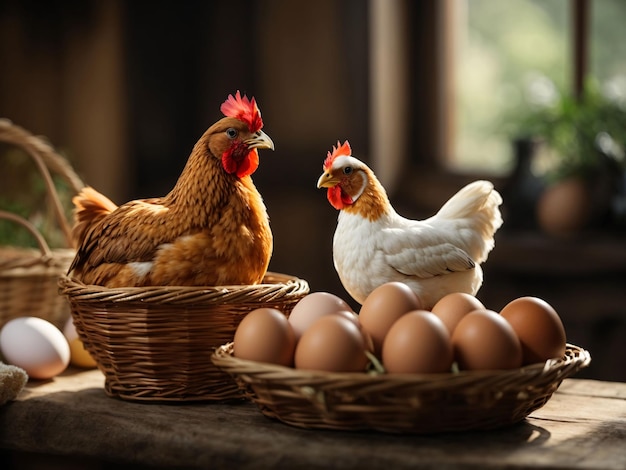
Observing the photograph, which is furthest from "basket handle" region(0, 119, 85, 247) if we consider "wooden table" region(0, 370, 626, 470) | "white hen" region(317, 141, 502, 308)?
"white hen" region(317, 141, 502, 308)

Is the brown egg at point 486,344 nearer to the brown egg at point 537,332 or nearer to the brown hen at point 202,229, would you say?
the brown egg at point 537,332

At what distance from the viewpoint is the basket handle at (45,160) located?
5.65ft

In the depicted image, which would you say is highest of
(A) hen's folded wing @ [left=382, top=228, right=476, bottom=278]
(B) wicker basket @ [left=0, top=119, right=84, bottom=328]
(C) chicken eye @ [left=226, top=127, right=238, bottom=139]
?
(C) chicken eye @ [left=226, top=127, right=238, bottom=139]

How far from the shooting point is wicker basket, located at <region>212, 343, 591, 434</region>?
3.12ft

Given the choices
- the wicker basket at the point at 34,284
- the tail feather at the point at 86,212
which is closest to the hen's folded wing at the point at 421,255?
the tail feather at the point at 86,212

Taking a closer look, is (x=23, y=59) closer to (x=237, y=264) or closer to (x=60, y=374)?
(x=60, y=374)

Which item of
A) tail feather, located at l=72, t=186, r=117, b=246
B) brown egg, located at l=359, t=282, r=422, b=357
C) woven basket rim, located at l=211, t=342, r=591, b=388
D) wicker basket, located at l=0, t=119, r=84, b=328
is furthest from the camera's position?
wicker basket, located at l=0, t=119, r=84, b=328

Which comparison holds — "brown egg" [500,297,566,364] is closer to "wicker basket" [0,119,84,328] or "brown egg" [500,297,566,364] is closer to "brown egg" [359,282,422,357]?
"brown egg" [359,282,422,357]

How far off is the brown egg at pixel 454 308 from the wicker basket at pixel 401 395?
0.34ft

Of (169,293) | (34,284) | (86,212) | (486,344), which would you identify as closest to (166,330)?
(169,293)

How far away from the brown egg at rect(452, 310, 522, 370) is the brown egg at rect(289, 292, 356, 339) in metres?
0.17

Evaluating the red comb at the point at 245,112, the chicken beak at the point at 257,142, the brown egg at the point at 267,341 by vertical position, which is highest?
the red comb at the point at 245,112

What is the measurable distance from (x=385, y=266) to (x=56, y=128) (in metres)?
2.41

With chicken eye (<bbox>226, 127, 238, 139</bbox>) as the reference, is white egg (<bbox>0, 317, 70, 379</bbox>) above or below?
below
